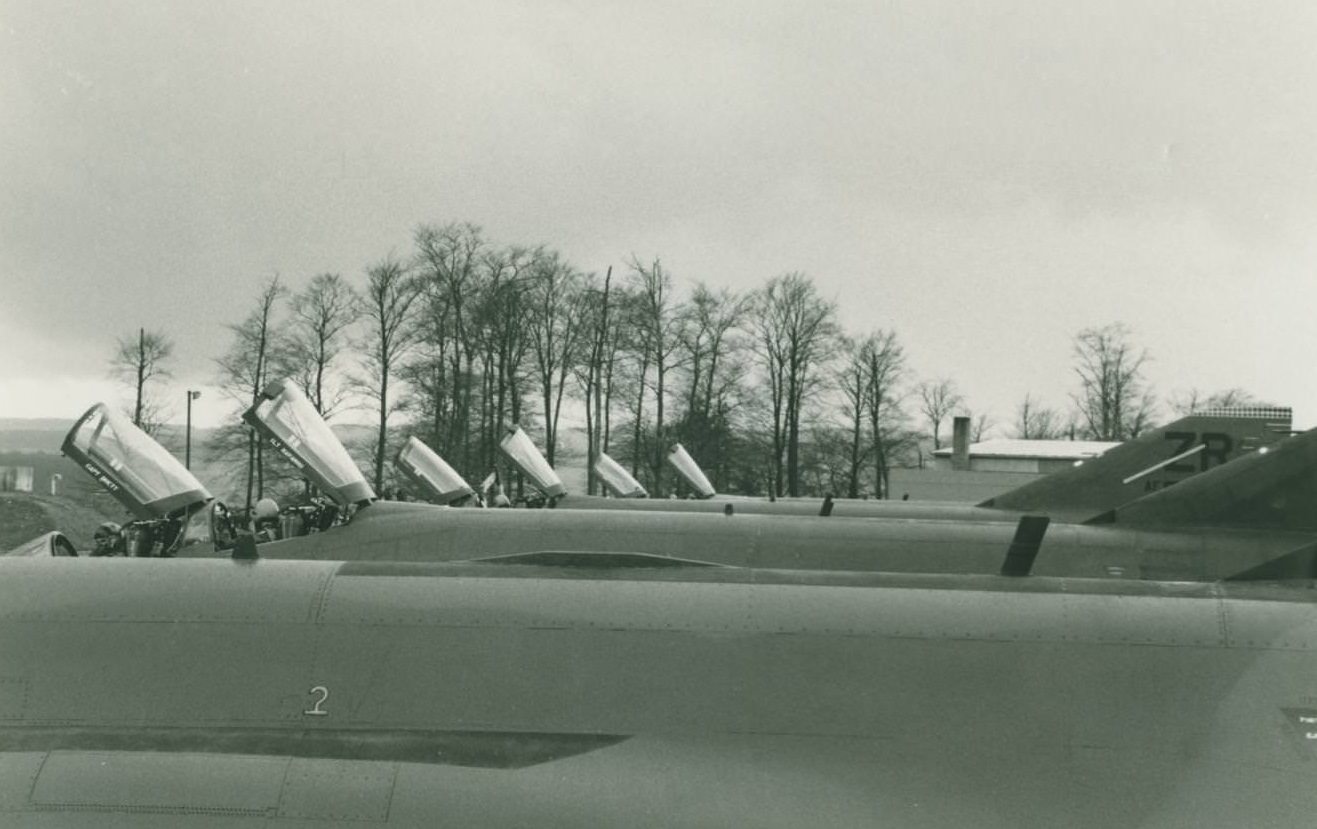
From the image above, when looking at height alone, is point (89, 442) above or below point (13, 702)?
above

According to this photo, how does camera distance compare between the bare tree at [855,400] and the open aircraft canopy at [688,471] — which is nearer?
the open aircraft canopy at [688,471]

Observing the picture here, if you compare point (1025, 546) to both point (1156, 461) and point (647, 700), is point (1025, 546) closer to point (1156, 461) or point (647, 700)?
point (647, 700)

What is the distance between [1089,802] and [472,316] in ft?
133

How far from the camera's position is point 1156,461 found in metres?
13.5

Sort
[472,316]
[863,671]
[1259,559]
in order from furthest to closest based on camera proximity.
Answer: [472,316] → [1259,559] → [863,671]

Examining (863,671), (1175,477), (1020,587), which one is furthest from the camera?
(1175,477)

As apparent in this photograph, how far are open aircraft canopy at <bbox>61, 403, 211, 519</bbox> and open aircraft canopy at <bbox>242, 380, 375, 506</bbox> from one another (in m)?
0.74

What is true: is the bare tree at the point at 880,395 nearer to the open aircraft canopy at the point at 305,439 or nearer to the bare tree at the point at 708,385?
the bare tree at the point at 708,385

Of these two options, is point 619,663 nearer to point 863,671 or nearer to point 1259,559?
point 863,671

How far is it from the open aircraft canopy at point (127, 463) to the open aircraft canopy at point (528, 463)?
352 inches

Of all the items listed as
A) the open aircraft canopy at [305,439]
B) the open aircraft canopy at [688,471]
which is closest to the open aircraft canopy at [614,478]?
the open aircraft canopy at [688,471]

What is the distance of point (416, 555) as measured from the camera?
991 cm

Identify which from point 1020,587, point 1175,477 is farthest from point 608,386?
point 1020,587

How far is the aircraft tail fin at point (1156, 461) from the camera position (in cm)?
1283
